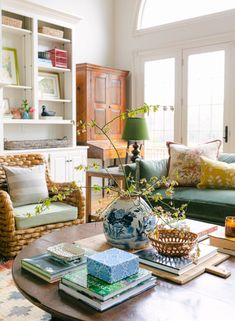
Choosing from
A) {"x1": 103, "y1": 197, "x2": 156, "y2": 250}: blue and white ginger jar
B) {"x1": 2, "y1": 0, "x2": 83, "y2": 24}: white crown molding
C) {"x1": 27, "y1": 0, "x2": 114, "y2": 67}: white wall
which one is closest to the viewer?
{"x1": 103, "y1": 197, "x2": 156, "y2": 250}: blue and white ginger jar

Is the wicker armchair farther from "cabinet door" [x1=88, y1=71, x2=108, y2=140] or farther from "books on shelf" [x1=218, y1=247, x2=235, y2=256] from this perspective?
"cabinet door" [x1=88, y1=71, x2=108, y2=140]

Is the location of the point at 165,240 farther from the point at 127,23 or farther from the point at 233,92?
the point at 127,23

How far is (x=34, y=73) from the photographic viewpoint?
14.7 feet

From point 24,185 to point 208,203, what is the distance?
1.61 m

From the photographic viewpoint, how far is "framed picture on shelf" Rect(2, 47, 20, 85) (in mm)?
4387

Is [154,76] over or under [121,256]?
over

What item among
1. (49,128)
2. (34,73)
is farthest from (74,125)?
(34,73)

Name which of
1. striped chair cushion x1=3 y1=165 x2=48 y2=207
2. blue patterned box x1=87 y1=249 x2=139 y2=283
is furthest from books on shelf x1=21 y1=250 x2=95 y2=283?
striped chair cushion x1=3 y1=165 x2=48 y2=207

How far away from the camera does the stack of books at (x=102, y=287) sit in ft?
4.00

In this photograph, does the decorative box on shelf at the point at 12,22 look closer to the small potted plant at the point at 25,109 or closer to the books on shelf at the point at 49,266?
the small potted plant at the point at 25,109

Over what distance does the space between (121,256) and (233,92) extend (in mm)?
4181

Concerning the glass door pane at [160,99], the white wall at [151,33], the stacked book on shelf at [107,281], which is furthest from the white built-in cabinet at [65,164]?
the stacked book on shelf at [107,281]

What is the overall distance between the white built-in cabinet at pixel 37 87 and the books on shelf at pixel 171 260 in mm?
2869

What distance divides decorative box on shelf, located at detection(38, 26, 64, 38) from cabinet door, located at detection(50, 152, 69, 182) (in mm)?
1547
